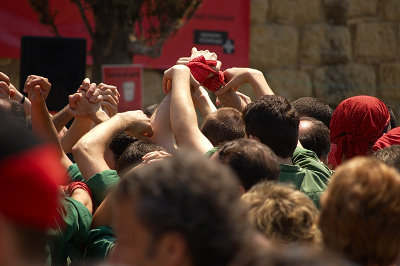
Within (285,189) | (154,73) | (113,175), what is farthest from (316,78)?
(285,189)

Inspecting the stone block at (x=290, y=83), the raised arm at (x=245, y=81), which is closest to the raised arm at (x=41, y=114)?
the raised arm at (x=245, y=81)

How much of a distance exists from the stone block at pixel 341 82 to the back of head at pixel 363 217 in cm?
607

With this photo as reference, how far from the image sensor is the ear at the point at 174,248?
1.27 meters

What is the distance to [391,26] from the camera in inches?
305

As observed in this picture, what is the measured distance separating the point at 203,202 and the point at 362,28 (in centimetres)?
675

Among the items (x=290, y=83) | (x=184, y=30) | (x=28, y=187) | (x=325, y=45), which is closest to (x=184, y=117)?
(x=28, y=187)

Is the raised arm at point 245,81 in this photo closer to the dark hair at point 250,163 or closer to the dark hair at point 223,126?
the dark hair at point 223,126

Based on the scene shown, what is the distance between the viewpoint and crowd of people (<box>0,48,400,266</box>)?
1127 millimetres

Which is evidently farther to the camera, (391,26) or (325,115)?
(391,26)

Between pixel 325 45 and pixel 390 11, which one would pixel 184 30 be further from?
pixel 390 11

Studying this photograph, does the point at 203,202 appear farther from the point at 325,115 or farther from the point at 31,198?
the point at 325,115

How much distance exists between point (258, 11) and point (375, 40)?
4.52 ft

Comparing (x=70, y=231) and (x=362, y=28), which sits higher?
(x=362, y=28)

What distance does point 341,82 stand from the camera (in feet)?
25.2
